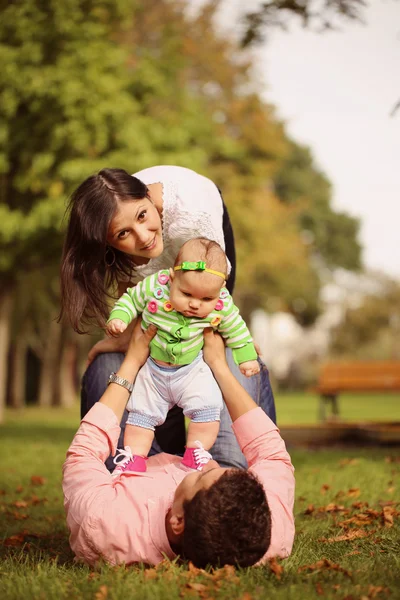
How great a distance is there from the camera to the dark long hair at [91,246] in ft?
14.9

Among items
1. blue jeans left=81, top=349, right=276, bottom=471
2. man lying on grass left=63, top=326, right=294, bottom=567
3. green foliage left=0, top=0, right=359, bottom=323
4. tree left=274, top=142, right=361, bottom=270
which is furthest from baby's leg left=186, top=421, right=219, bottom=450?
tree left=274, top=142, right=361, bottom=270

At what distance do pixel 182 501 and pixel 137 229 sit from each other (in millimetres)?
1752

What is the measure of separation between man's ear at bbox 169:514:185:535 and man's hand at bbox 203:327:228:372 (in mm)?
1038

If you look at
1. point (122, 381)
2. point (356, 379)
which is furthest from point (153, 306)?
point (356, 379)

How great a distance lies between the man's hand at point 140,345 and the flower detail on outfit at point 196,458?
1.78 feet

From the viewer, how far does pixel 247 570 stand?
342 centimetres

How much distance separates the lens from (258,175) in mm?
24688

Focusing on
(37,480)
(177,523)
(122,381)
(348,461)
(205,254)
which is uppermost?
(205,254)

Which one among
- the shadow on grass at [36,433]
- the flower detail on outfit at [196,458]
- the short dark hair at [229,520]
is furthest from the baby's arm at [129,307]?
the shadow on grass at [36,433]

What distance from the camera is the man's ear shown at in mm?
3354

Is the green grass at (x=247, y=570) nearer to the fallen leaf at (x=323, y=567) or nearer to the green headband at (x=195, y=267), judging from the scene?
the fallen leaf at (x=323, y=567)

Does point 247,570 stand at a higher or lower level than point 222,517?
lower

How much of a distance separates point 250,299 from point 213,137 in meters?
18.1

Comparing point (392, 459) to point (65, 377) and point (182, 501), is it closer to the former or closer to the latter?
point (182, 501)
